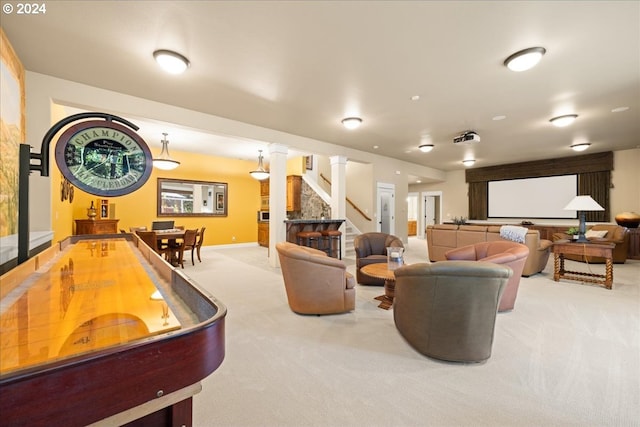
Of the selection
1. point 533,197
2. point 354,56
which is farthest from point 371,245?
point 533,197

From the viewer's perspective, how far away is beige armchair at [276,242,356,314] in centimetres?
305

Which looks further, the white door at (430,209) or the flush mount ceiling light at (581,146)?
the white door at (430,209)

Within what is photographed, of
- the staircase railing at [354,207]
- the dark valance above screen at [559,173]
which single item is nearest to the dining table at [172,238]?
the staircase railing at [354,207]

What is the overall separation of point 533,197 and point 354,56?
911cm

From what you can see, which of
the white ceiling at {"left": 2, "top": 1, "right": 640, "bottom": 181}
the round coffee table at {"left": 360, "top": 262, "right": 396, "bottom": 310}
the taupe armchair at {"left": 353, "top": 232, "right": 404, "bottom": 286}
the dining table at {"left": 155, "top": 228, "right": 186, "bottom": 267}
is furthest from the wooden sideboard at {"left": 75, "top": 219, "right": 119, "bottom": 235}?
the round coffee table at {"left": 360, "top": 262, "right": 396, "bottom": 310}

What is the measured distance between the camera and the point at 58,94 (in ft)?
11.5

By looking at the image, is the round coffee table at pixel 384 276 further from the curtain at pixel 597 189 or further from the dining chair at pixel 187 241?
the curtain at pixel 597 189

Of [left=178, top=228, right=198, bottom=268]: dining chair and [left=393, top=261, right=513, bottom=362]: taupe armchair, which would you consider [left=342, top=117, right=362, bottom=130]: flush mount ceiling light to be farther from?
[left=178, top=228, right=198, bottom=268]: dining chair

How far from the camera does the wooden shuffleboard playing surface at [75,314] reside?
731 millimetres

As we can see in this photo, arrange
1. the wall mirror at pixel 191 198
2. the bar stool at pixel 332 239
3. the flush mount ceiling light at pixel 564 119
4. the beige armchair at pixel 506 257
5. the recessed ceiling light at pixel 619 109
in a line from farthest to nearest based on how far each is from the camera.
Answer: the wall mirror at pixel 191 198, the bar stool at pixel 332 239, the flush mount ceiling light at pixel 564 119, the recessed ceiling light at pixel 619 109, the beige armchair at pixel 506 257

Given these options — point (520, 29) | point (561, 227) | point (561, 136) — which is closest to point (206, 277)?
point (520, 29)

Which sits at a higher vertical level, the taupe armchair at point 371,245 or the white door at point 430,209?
the white door at point 430,209

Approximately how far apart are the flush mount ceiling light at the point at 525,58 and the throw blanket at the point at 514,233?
292cm

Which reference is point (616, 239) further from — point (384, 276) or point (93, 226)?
point (93, 226)
